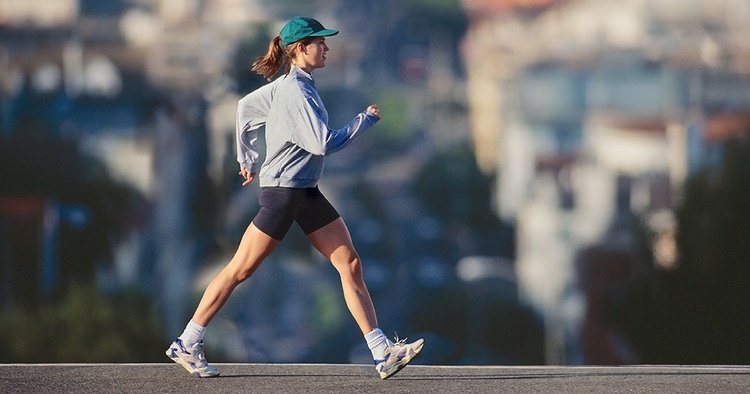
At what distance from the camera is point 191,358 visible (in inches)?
284

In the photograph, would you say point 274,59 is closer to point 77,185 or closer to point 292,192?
point 292,192

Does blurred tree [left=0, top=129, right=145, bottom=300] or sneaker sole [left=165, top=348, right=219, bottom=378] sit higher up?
blurred tree [left=0, top=129, right=145, bottom=300]

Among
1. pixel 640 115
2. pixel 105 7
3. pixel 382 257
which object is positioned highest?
pixel 105 7

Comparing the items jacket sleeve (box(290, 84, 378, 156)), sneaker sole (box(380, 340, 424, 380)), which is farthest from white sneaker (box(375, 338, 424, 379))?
jacket sleeve (box(290, 84, 378, 156))

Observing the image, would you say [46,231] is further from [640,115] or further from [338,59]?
[640,115]

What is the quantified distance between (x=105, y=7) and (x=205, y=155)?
3.23ft

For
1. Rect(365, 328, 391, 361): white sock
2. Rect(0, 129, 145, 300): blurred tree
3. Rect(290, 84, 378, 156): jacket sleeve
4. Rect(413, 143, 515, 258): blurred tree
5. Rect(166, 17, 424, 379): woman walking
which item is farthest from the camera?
Rect(0, 129, 145, 300): blurred tree

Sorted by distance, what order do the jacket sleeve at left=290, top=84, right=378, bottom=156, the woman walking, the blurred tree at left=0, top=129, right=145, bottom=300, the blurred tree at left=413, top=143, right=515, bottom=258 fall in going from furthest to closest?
1. the blurred tree at left=0, top=129, right=145, bottom=300
2. the blurred tree at left=413, top=143, right=515, bottom=258
3. the woman walking
4. the jacket sleeve at left=290, top=84, right=378, bottom=156

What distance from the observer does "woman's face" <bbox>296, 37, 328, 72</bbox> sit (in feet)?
23.3

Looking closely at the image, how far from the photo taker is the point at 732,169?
9.61 metres

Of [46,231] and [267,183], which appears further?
[46,231]

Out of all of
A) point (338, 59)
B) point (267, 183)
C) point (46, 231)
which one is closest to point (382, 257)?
point (338, 59)

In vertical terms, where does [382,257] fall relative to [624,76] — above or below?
below

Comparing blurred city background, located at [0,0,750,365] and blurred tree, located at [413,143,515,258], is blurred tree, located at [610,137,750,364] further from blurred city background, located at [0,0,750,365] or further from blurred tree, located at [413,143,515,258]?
blurred tree, located at [413,143,515,258]
